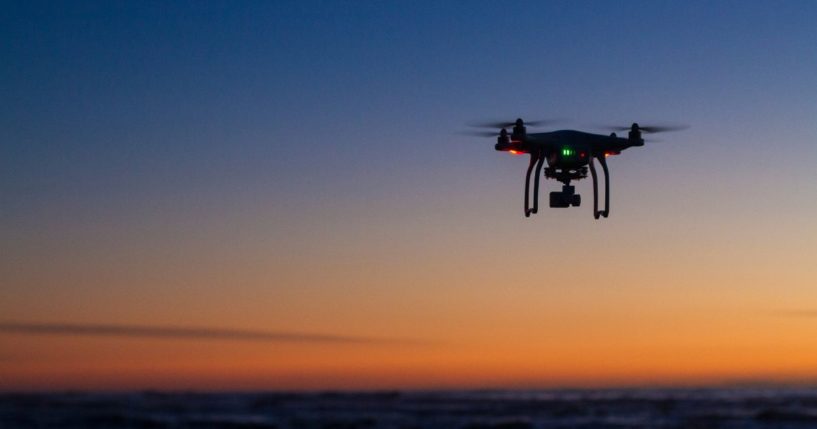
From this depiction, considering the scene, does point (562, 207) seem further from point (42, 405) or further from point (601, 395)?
point (42, 405)

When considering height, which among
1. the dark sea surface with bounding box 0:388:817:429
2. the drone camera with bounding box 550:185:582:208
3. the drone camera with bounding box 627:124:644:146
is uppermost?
the drone camera with bounding box 627:124:644:146

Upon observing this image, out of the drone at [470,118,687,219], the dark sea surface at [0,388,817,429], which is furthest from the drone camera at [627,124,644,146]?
the dark sea surface at [0,388,817,429]

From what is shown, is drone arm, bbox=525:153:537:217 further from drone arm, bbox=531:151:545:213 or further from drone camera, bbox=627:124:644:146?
drone camera, bbox=627:124:644:146

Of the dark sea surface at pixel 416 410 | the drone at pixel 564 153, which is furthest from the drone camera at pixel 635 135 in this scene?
the dark sea surface at pixel 416 410

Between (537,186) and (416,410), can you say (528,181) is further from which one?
(416,410)

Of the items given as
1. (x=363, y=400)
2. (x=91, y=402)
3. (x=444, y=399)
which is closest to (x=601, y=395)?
(x=444, y=399)
